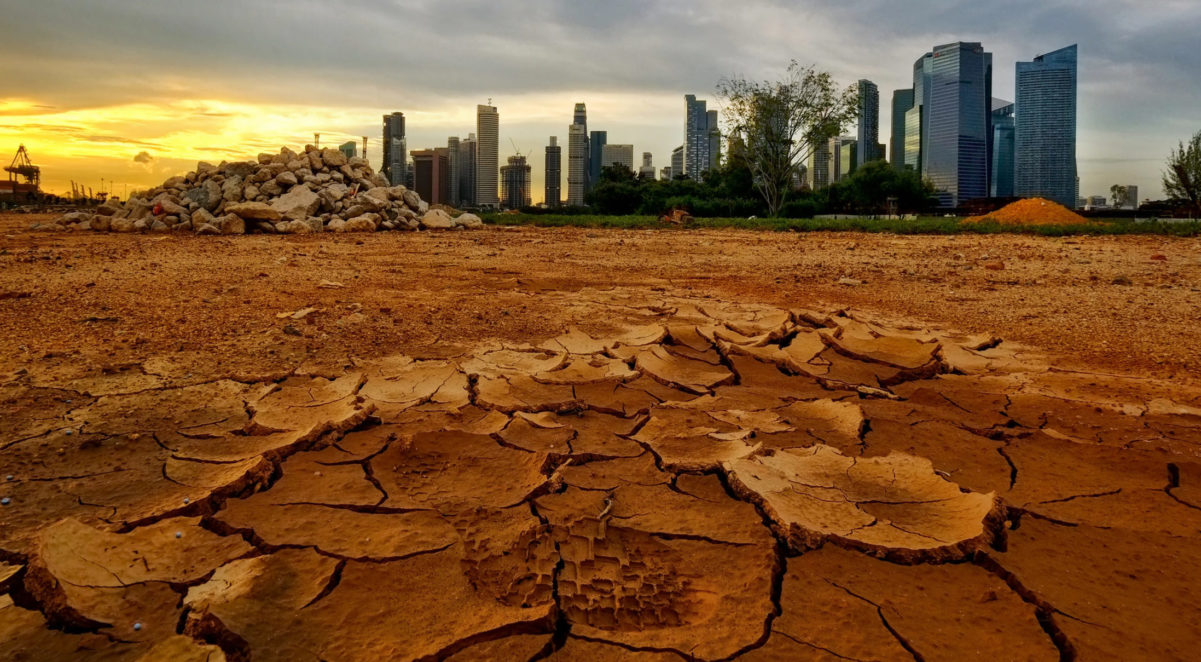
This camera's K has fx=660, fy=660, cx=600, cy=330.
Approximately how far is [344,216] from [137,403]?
33.4 ft

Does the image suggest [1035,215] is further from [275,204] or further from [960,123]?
[960,123]

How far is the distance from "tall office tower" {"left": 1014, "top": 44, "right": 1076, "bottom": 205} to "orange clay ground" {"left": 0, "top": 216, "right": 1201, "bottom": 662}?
6002 cm

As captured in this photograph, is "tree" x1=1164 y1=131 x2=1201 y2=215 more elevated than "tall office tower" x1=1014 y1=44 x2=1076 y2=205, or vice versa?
"tall office tower" x1=1014 y1=44 x2=1076 y2=205

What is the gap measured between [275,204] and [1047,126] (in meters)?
62.3

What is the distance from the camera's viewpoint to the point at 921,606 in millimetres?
1386

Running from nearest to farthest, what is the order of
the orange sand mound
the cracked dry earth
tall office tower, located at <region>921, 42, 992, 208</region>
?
the cracked dry earth
the orange sand mound
tall office tower, located at <region>921, 42, 992, 208</region>

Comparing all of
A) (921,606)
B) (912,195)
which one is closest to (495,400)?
(921,606)

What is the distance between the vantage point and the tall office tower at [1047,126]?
53031 millimetres

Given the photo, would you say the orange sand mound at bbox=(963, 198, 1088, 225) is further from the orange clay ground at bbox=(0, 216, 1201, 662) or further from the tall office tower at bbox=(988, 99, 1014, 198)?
the tall office tower at bbox=(988, 99, 1014, 198)

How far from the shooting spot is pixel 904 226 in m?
12.5

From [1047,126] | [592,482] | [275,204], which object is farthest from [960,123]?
[592,482]

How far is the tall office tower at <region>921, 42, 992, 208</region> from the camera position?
52000mm

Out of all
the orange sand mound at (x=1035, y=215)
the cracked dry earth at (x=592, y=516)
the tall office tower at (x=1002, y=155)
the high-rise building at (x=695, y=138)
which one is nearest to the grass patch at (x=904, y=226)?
the orange sand mound at (x=1035, y=215)

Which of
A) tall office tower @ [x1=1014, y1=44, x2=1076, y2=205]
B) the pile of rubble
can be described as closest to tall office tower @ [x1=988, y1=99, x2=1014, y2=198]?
tall office tower @ [x1=1014, y1=44, x2=1076, y2=205]
